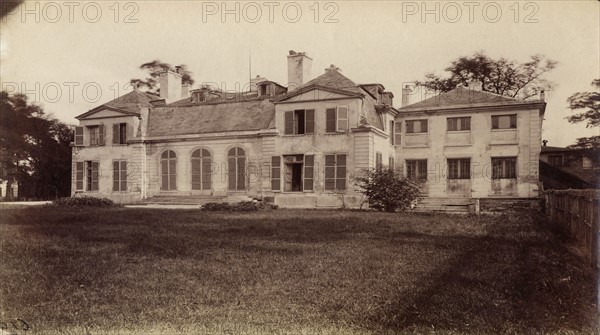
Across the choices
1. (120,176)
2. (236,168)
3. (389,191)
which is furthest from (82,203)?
(389,191)

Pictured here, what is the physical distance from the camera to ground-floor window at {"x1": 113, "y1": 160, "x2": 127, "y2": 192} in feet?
79.2

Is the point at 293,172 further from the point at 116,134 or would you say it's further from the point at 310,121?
the point at 116,134

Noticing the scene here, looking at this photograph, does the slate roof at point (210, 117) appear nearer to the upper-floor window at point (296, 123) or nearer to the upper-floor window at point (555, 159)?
the upper-floor window at point (296, 123)

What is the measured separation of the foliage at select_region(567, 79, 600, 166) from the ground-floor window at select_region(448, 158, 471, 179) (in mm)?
14905

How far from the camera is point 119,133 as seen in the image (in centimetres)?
2450

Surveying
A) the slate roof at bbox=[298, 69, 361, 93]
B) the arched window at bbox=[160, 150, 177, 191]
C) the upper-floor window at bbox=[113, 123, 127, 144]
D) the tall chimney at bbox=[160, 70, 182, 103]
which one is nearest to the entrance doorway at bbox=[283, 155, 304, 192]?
the slate roof at bbox=[298, 69, 361, 93]

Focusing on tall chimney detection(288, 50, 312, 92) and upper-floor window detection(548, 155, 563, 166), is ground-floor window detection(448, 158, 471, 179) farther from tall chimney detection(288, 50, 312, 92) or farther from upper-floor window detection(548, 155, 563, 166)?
tall chimney detection(288, 50, 312, 92)

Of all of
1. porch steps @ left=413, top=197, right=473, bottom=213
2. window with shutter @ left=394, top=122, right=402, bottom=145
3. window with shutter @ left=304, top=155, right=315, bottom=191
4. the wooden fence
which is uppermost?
window with shutter @ left=394, top=122, right=402, bottom=145

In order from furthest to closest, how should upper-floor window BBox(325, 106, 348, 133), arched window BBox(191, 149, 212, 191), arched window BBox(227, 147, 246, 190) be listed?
arched window BBox(191, 149, 212, 191), arched window BBox(227, 147, 246, 190), upper-floor window BBox(325, 106, 348, 133)

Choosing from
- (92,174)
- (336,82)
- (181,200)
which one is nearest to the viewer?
(336,82)

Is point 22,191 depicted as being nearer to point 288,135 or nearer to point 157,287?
point 288,135

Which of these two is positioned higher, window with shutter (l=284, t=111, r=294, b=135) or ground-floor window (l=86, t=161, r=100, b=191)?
window with shutter (l=284, t=111, r=294, b=135)

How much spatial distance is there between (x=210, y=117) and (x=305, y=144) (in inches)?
216

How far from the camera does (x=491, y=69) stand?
20.7 meters
